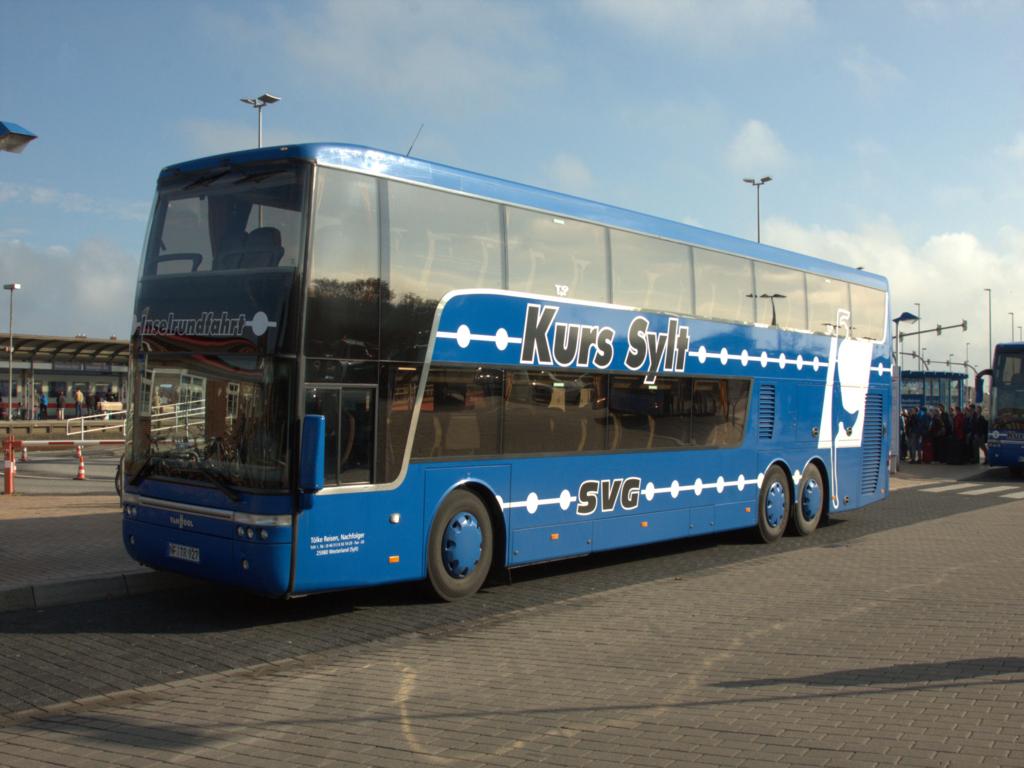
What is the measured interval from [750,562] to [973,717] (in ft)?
23.6

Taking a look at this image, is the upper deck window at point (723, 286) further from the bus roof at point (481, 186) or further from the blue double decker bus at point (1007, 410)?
the blue double decker bus at point (1007, 410)

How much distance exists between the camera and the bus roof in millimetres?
9093

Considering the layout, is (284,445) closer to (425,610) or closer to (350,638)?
(350,638)

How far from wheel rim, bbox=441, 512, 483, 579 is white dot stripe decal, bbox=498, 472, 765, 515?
446 millimetres

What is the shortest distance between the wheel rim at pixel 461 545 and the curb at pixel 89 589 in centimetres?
282

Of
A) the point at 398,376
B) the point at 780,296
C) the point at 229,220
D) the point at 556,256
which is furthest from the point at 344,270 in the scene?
the point at 780,296

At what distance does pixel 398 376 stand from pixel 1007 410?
987 inches

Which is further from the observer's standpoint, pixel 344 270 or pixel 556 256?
pixel 556 256

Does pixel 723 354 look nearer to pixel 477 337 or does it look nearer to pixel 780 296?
pixel 780 296

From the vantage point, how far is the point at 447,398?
9.99m

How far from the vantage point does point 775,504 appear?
1536cm

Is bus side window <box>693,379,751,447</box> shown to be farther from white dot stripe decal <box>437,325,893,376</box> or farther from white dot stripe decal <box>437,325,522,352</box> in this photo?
white dot stripe decal <box>437,325,522,352</box>

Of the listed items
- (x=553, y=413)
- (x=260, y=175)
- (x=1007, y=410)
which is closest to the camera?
(x=260, y=175)

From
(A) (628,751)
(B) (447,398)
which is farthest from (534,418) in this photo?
(A) (628,751)
